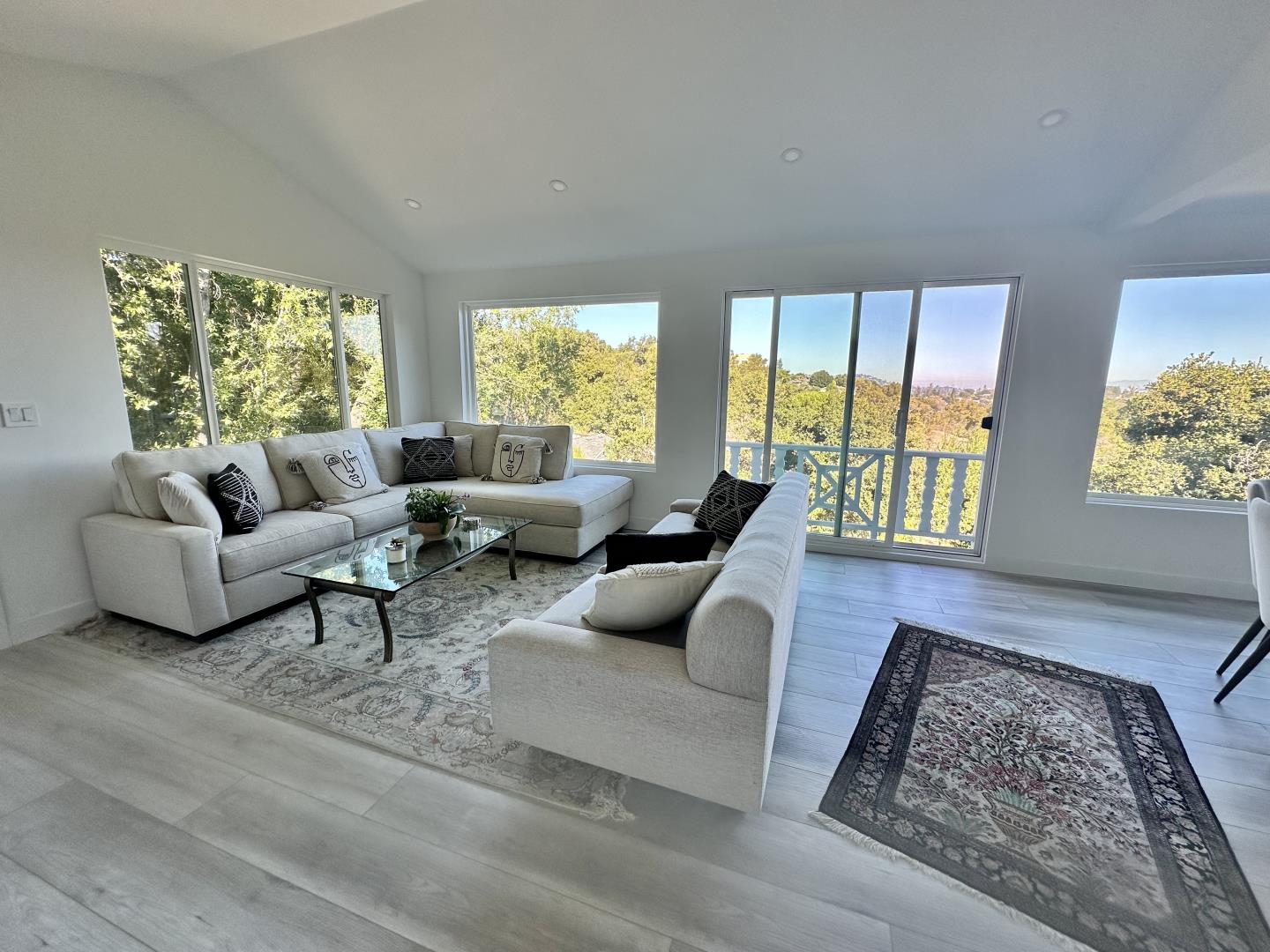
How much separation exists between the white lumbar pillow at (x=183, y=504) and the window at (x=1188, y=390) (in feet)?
17.8

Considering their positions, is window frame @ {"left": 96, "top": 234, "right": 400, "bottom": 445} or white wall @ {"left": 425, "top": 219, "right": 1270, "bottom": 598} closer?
window frame @ {"left": 96, "top": 234, "right": 400, "bottom": 445}

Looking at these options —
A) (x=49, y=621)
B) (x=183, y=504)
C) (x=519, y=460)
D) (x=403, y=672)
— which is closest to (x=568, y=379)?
(x=519, y=460)

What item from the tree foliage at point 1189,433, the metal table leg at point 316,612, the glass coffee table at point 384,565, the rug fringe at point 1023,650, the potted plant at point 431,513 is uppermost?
the tree foliage at point 1189,433

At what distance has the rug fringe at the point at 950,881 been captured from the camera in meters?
1.24

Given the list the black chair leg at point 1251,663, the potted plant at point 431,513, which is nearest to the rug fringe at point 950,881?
the black chair leg at point 1251,663

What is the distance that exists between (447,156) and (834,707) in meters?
3.86

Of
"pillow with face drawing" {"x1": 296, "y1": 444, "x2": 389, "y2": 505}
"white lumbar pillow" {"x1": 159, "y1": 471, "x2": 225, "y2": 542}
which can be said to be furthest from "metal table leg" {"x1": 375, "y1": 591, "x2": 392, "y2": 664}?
"pillow with face drawing" {"x1": 296, "y1": 444, "x2": 389, "y2": 505}

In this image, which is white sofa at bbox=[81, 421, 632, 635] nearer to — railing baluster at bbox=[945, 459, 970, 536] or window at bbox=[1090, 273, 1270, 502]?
railing baluster at bbox=[945, 459, 970, 536]

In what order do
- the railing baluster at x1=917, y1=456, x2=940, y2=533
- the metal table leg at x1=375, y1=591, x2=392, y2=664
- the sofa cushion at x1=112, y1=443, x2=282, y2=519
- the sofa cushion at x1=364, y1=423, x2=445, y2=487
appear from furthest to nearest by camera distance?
the sofa cushion at x1=364, y1=423, x2=445, y2=487 < the railing baluster at x1=917, y1=456, x2=940, y2=533 < the sofa cushion at x1=112, y1=443, x2=282, y2=519 < the metal table leg at x1=375, y1=591, x2=392, y2=664

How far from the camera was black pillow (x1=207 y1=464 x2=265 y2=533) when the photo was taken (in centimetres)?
281

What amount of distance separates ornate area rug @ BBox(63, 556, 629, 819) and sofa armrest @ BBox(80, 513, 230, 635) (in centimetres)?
14

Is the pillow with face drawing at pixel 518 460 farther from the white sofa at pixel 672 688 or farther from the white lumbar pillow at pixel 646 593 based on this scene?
the white lumbar pillow at pixel 646 593

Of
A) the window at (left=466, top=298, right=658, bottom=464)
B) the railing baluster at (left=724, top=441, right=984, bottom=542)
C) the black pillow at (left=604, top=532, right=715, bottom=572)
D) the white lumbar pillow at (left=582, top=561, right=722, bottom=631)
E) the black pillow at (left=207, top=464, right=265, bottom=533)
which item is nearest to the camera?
the white lumbar pillow at (left=582, top=561, right=722, bottom=631)

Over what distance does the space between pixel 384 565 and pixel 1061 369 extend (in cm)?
441
